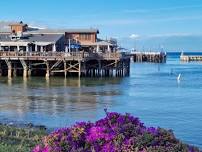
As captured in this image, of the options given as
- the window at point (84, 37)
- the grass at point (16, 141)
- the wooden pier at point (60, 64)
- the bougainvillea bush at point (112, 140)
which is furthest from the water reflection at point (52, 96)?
the window at point (84, 37)

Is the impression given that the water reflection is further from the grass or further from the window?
the window

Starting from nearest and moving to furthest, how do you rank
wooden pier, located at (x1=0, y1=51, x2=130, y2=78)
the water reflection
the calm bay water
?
1. the calm bay water
2. the water reflection
3. wooden pier, located at (x1=0, y1=51, x2=130, y2=78)

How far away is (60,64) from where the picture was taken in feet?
205

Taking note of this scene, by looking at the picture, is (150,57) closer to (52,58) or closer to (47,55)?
(47,55)

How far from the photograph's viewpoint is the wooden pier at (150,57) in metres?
133

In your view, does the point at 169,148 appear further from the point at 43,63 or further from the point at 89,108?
the point at 43,63

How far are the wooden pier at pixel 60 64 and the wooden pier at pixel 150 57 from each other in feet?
216

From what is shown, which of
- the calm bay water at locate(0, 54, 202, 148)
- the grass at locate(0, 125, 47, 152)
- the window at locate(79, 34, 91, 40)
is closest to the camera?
the grass at locate(0, 125, 47, 152)

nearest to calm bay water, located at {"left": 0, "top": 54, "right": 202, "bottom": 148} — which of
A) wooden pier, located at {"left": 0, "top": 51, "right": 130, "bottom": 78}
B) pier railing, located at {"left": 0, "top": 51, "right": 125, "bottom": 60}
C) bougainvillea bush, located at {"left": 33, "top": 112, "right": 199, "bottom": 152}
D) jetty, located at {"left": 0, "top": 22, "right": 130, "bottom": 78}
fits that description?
pier railing, located at {"left": 0, "top": 51, "right": 125, "bottom": 60}

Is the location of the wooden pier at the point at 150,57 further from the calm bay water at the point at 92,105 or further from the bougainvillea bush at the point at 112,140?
the bougainvillea bush at the point at 112,140

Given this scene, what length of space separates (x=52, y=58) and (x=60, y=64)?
329 centimetres

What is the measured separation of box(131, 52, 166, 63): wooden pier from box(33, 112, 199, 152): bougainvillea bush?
124 meters

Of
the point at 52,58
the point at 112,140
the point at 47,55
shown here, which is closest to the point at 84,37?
the point at 47,55

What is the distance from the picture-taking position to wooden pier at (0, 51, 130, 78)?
59569mm
